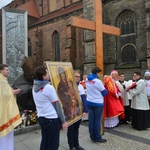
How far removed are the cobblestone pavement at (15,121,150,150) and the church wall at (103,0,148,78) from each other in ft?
Result: 34.2

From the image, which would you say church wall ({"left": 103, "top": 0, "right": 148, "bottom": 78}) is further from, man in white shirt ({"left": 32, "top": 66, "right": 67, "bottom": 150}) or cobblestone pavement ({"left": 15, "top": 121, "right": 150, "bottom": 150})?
man in white shirt ({"left": 32, "top": 66, "right": 67, "bottom": 150})

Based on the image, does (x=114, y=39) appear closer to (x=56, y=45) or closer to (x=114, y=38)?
(x=114, y=38)

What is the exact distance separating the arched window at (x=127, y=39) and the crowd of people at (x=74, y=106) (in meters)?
10.1

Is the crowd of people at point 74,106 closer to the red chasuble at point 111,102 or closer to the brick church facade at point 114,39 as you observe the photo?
the red chasuble at point 111,102

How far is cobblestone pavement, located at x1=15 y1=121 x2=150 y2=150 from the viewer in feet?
14.7

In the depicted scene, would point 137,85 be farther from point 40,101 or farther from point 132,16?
point 132,16

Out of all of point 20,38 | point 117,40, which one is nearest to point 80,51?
point 117,40

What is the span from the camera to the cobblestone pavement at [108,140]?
4.48 metres

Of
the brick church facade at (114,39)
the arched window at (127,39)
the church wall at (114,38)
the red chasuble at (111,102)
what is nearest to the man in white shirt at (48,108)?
the red chasuble at (111,102)

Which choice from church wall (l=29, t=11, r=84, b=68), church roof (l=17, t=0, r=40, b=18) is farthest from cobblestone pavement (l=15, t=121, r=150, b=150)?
church roof (l=17, t=0, r=40, b=18)

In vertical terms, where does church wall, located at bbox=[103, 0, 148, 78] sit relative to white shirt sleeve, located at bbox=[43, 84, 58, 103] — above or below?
above

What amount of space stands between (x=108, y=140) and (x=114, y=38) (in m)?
13.7

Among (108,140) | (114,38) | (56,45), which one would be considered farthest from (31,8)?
(108,140)

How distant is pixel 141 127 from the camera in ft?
19.5
